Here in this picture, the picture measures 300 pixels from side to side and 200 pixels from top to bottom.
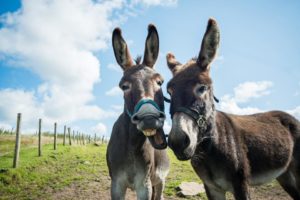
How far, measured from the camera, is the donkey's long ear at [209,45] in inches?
144

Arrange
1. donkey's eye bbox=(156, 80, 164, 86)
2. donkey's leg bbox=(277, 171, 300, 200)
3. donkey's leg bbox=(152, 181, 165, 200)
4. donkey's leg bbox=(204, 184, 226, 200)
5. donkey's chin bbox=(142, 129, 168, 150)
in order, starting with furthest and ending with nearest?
donkey's leg bbox=(152, 181, 165, 200), donkey's leg bbox=(277, 171, 300, 200), donkey's eye bbox=(156, 80, 164, 86), donkey's leg bbox=(204, 184, 226, 200), donkey's chin bbox=(142, 129, 168, 150)

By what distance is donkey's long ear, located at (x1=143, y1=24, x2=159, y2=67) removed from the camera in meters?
4.57

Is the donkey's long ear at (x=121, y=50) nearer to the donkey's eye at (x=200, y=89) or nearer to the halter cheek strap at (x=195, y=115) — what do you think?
the donkey's eye at (x=200, y=89)

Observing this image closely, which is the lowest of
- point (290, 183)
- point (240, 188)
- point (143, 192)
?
point (290, 183)

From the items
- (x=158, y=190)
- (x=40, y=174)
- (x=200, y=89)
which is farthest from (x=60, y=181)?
(x=200, y=89)

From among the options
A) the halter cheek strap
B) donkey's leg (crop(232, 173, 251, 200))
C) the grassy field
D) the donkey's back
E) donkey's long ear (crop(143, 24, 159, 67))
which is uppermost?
donkey's long ear (crop(143, 24, 159, 67))

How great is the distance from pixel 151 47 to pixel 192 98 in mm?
1685

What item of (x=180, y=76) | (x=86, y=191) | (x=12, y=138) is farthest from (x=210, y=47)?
(x=12, y=138)

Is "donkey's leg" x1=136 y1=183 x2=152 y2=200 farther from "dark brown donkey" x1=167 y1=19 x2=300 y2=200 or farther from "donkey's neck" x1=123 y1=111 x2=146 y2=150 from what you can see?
"dark brown donkey" x1=167 y1=19 x2=300 y2=200

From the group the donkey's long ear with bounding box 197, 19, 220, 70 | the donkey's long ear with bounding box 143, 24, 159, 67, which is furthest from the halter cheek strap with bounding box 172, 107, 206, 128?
the donkey's long ear with bounding box 143, 24, 159, 67

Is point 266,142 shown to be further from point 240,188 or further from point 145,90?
point 145,90

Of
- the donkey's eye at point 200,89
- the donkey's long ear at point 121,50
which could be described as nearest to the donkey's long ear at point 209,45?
the donkey's eye at point 200,89

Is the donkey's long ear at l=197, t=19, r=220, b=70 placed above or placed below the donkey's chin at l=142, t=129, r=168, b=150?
above

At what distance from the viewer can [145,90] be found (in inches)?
149
